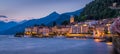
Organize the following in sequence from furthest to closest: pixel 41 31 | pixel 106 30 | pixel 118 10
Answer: pixel 41 31
pixel 118 10
pixel 106 30

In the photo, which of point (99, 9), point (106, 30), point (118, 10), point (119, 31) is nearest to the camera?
point (119, 31)

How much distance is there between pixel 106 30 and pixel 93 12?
150ft

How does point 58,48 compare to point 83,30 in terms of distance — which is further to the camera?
point 83,30

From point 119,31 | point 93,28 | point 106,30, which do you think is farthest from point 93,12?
point 119,31

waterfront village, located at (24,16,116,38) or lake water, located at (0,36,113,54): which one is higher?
waterfront village, located at (24,16,116,38)

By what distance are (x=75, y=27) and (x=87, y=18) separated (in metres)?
14.5

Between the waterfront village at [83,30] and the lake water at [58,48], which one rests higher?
the waterfront village at [83,30]

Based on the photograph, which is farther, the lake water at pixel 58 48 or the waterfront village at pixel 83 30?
the waterfront village at pixel 83 30

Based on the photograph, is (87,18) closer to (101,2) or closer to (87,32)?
(101,2)

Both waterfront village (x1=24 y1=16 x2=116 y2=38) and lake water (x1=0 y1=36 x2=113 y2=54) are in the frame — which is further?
waterfront village (x1=24 y1=16 x2=116 y2=38)

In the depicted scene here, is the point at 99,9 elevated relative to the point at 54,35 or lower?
elevated

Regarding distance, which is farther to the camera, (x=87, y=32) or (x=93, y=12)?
(x=93, y=12)

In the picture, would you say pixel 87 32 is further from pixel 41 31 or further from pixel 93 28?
pixel 41 31

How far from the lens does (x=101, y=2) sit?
177 meters
